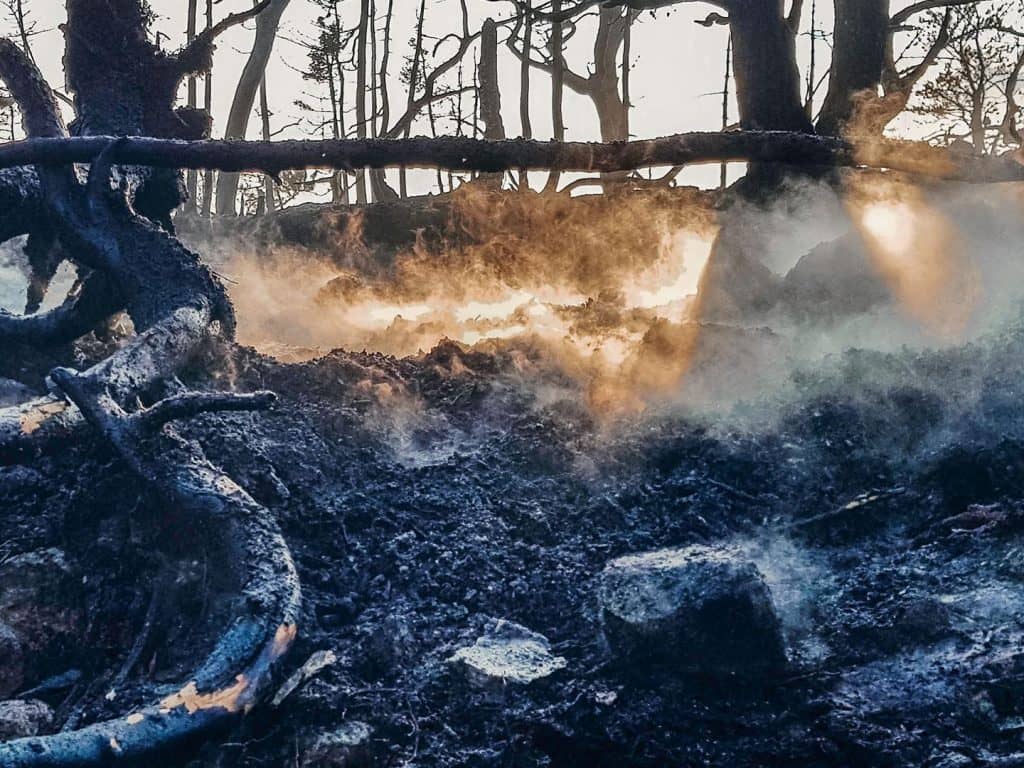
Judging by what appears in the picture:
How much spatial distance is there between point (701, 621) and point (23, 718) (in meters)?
2.23

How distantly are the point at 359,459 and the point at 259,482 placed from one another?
0.54 meters

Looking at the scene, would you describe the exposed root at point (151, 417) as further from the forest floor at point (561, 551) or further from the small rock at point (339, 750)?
the small rock at point (339, 750)

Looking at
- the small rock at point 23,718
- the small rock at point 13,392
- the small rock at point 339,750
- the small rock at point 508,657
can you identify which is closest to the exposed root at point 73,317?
the small rock at point 13,392

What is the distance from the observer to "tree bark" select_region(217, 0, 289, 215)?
626 inches

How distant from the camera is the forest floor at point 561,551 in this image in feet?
9.03

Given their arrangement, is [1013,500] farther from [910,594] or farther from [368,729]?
[368,729]

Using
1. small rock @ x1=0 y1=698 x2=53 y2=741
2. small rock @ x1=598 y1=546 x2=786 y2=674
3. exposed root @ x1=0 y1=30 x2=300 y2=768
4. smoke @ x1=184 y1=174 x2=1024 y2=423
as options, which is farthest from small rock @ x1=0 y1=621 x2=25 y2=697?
smoke @ x1=184 y1=174 x2=1024 y2=423

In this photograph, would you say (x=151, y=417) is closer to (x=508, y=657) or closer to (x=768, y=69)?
(x=508, y=657)

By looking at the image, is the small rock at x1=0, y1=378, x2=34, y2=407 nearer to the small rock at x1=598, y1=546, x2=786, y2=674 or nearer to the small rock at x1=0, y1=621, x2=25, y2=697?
the small rock at x1=0, y1=621, x2=25, y2=697

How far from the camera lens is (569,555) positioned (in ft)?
12.5

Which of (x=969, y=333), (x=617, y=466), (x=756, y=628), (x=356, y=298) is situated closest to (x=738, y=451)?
(x=617, y=466)

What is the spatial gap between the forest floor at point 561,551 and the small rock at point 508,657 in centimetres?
4

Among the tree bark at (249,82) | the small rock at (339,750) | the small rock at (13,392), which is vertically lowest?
the small rock at (339,750)

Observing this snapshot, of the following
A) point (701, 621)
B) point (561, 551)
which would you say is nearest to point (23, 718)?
point (561, 551)
